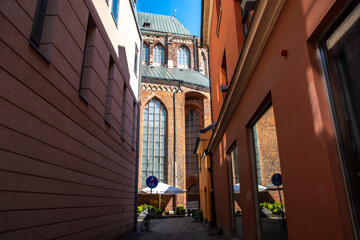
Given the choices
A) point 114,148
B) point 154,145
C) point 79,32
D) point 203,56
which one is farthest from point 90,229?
point 203,56

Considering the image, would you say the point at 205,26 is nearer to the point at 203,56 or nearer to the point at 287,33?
the point at 287,33

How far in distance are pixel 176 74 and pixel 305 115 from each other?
3018 centimetres

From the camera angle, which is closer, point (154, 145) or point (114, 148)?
point (114, 148)

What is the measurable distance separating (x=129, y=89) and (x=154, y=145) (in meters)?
17.6

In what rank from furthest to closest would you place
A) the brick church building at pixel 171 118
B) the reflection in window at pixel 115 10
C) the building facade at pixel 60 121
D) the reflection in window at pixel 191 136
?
the reflection in window at pixel 191 136, the brick church building at pixel 171 118, the reflection in window at pixel 115 10, the building facade at pixel 60 121

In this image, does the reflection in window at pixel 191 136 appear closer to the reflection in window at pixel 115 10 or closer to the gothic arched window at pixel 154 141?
the gothic arched window at pixel 154 141

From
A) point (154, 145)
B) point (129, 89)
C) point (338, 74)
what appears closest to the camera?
point (338, 74)

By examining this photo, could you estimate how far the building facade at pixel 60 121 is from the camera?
3.47m

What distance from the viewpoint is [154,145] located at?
2764cm

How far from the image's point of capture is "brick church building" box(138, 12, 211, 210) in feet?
87.4

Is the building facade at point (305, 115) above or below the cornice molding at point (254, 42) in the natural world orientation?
below

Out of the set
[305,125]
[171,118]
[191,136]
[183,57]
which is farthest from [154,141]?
[305,125]

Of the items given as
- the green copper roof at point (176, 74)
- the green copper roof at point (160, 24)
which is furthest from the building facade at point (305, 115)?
the green copper roof at point (160, 24)

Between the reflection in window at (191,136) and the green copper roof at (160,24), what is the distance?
13.3 meters
